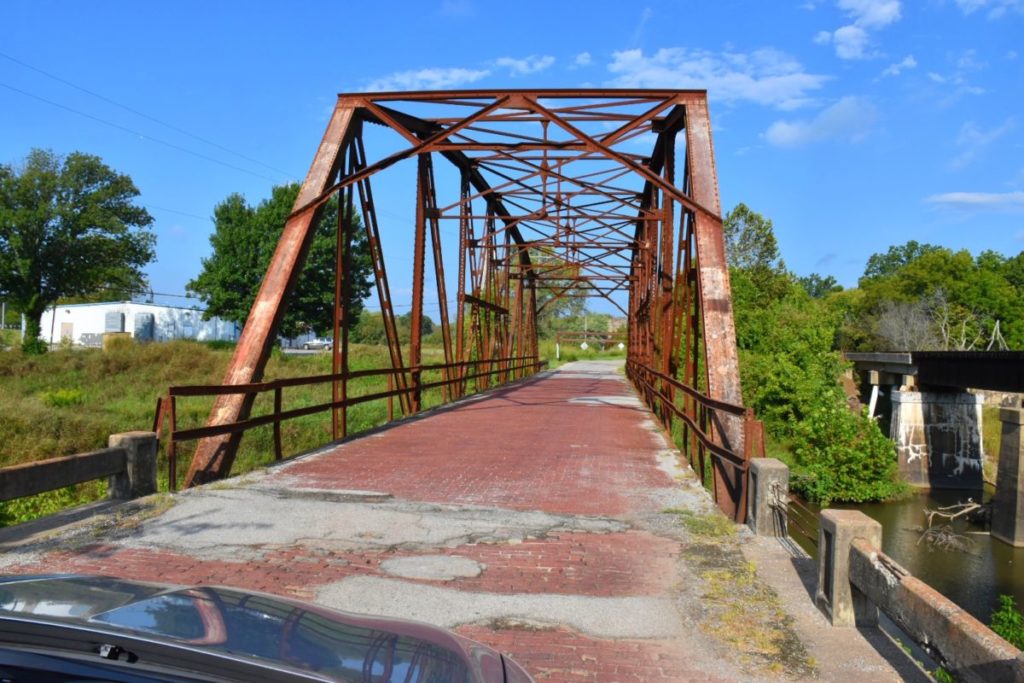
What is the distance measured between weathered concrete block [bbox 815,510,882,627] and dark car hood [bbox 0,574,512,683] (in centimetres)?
300

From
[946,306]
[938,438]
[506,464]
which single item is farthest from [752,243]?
[506,464]

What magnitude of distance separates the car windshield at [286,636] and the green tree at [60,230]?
4535 centimetres

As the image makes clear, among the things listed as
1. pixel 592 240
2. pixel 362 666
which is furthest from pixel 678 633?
pixel 592 240

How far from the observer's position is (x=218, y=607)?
7.80 ft

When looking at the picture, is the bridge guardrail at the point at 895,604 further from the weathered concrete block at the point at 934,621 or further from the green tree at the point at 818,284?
the green tree at the point at 818,284

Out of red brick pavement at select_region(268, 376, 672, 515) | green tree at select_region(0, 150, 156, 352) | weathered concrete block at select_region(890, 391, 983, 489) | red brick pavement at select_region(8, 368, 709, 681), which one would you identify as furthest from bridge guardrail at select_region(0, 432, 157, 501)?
green tree at select_region(0, 150, 156, 352)

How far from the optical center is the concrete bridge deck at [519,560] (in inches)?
178

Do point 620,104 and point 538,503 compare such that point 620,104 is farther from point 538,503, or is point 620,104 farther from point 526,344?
point 526,344

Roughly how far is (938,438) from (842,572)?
1230 inches

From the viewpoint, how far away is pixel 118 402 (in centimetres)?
3044

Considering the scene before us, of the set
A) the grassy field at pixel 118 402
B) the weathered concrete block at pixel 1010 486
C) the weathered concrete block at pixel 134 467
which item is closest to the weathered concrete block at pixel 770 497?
the weathered concrete block at pixel 134 467

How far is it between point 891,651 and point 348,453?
7.60 meters

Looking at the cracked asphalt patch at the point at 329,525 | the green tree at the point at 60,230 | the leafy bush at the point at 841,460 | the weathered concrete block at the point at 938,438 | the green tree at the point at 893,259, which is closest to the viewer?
the cracked asphalt patch at the point at 329,525

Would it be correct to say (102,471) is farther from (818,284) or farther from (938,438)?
(818,284)
